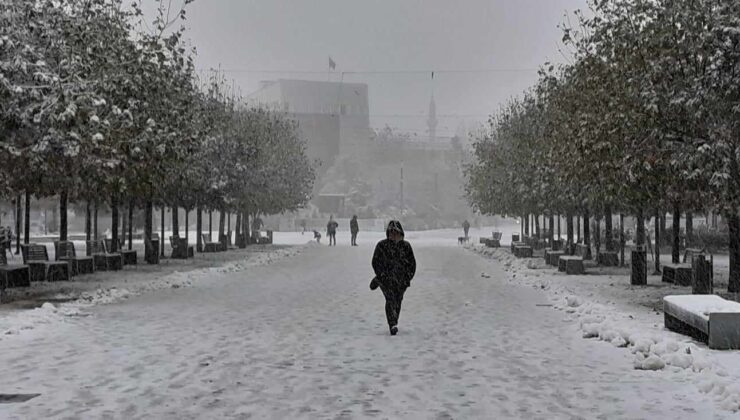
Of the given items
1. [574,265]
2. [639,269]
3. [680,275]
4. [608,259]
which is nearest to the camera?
[680,275]

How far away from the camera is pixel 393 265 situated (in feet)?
44.0

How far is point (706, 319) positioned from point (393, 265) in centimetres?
450

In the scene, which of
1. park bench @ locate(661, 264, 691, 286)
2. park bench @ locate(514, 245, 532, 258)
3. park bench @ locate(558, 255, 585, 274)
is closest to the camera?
park bench @ locate(661, 264, 691, 286)

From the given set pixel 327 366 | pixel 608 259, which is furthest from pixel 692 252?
pixel 327 366

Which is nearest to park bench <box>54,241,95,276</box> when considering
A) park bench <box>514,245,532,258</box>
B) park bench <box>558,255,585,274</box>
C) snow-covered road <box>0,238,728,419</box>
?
snow-covered road <box>0,238,728,419</box>

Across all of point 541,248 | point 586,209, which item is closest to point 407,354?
point 586,209

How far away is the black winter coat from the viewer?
13.4 meters

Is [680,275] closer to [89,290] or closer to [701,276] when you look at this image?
[701,276]

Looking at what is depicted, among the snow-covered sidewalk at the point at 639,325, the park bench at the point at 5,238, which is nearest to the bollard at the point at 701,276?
the snow-covered sidewalk at the point at 639,325

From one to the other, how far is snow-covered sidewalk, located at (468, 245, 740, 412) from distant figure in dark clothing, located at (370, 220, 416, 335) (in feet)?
9.18

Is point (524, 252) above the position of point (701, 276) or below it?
below

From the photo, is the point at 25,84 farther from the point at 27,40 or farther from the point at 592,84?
the point at 592,84

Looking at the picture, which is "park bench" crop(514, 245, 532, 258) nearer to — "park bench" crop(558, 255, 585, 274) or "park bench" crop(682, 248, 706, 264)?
"park bench" crop(682, 248, 706, 264)

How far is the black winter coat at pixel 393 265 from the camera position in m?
13.4
